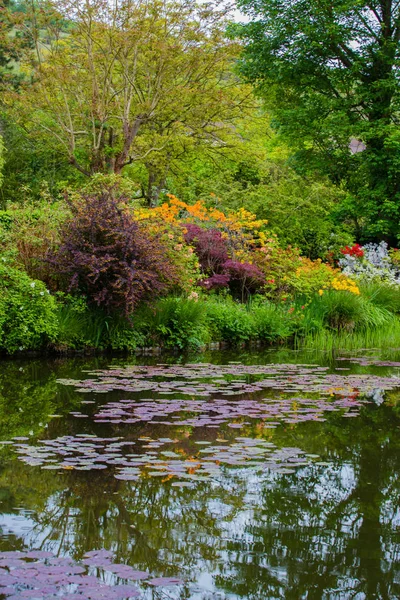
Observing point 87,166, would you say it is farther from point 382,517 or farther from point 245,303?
point 382,517

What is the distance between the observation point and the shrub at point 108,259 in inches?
369

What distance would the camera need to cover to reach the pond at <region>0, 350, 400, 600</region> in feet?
8.98

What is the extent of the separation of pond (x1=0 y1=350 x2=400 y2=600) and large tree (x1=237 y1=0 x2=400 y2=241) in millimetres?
13917

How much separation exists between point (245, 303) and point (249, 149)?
10.6m

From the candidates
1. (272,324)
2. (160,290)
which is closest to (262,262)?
(272,324)

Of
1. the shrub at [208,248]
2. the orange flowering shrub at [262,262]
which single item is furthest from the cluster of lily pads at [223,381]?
the shrub at [208,248]

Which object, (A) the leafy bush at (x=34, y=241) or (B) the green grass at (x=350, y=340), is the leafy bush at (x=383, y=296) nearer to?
(B) the green grass at (x=350, y=340)

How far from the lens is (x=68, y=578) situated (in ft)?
8.73

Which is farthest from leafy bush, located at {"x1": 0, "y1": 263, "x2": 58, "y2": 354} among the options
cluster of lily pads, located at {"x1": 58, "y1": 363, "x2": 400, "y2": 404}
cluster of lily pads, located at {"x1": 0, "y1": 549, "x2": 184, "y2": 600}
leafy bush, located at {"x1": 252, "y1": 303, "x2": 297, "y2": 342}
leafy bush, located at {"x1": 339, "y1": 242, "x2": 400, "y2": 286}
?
leafy bush, located at {"x1": 339, "y1": 242, "x2": 400, "y2": 286}

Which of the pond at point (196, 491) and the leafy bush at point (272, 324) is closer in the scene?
the pond at point (196, 491)

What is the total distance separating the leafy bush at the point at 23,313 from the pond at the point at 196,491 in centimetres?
171

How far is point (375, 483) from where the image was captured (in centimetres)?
408

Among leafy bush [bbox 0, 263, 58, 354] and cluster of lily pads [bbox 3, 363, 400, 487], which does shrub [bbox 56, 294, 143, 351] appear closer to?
leafy bush [bbox 0, 263, 58, 354]

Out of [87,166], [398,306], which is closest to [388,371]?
[398,306]
